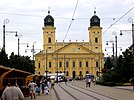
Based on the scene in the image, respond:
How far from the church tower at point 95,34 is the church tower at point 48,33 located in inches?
576

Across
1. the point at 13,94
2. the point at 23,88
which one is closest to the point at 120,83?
the point at 23,88

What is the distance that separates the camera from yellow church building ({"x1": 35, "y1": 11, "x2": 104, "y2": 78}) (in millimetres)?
164375

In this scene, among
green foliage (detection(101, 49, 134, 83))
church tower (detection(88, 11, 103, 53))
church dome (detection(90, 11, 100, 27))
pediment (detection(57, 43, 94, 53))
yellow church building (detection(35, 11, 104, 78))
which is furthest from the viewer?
pediment (detection(57, 43, 94, 53))

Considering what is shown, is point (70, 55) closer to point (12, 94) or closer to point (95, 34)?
point (95, 34)

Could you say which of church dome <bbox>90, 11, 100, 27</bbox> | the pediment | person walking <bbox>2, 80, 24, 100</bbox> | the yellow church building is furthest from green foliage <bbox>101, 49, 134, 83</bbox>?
the pediment

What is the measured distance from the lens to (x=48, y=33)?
164 m

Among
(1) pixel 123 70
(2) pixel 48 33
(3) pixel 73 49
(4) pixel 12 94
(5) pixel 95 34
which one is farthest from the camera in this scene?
(3) pixel 73 49

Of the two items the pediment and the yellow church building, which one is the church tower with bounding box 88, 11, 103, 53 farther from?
the pediment

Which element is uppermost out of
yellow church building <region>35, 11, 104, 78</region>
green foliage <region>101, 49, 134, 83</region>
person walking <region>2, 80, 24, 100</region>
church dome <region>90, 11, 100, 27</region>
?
church dome <region>90, 11, 100, 27</region>

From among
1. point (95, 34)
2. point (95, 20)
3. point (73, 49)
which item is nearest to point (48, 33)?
point (73, 49)

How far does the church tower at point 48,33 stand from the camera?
164375 millimetres

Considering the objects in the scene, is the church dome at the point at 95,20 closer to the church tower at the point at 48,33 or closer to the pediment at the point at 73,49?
the pediment at the point at 73,49

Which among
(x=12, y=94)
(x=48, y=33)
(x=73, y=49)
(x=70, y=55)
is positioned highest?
(x=48, y=33)

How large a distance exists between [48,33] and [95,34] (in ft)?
59.3
